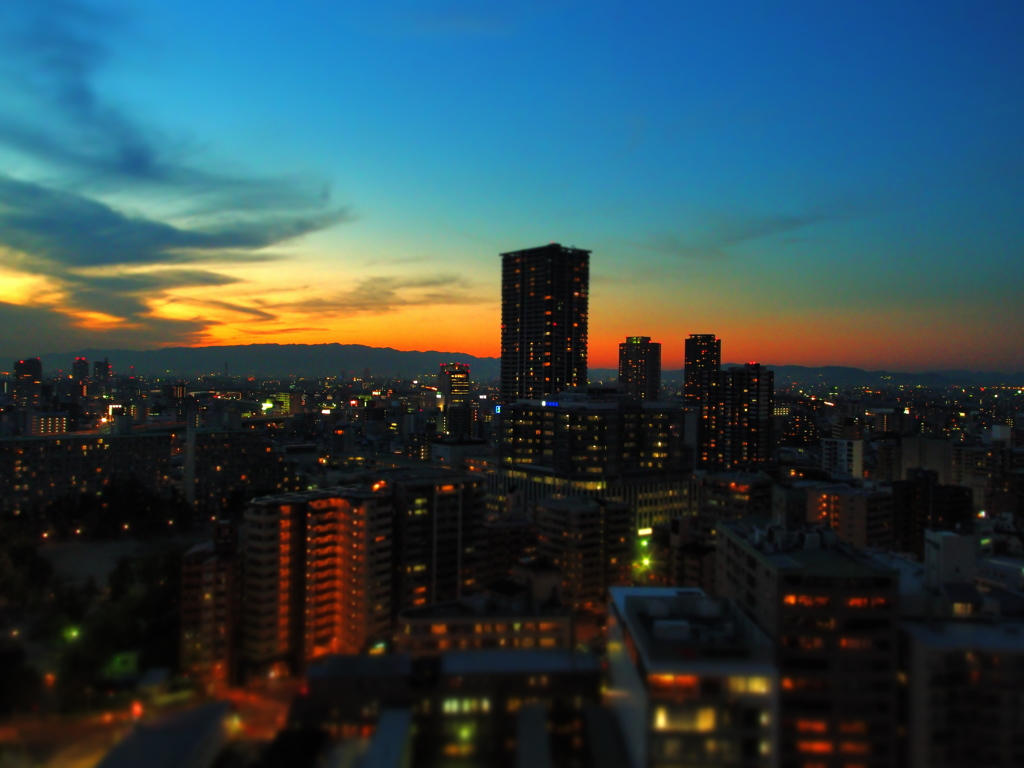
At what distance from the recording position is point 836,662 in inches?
364

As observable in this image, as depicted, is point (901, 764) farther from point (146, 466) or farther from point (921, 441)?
point (146, 466)

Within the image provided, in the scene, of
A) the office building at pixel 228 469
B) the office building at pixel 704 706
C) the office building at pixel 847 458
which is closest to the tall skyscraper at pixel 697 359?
the office building at pixel 847 458

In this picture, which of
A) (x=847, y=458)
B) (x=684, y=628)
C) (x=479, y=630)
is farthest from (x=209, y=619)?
(x=847, y=458)

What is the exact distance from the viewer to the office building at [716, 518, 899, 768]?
911cm

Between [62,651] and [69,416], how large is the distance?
135 ft

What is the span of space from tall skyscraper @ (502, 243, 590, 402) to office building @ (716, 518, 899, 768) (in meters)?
37.3

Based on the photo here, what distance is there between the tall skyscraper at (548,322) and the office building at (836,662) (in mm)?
37330

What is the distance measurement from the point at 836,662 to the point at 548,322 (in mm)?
38950

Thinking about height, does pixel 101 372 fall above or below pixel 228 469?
above

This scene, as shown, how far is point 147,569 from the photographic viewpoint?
1797cm

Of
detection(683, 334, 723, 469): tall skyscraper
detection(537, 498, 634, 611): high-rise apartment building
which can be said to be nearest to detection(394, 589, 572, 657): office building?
detection(537, 498, 634, 611): high-rise apartment building

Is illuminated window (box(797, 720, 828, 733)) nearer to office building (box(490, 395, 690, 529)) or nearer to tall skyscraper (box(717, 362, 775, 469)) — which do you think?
office building (box(490, 395, 690, 529))

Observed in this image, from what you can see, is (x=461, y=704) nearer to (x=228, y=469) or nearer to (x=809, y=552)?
(x=809, y=552)

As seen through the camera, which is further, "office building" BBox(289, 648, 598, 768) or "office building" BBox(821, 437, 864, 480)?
"office building" BBox(821, 437, 864, 480)
